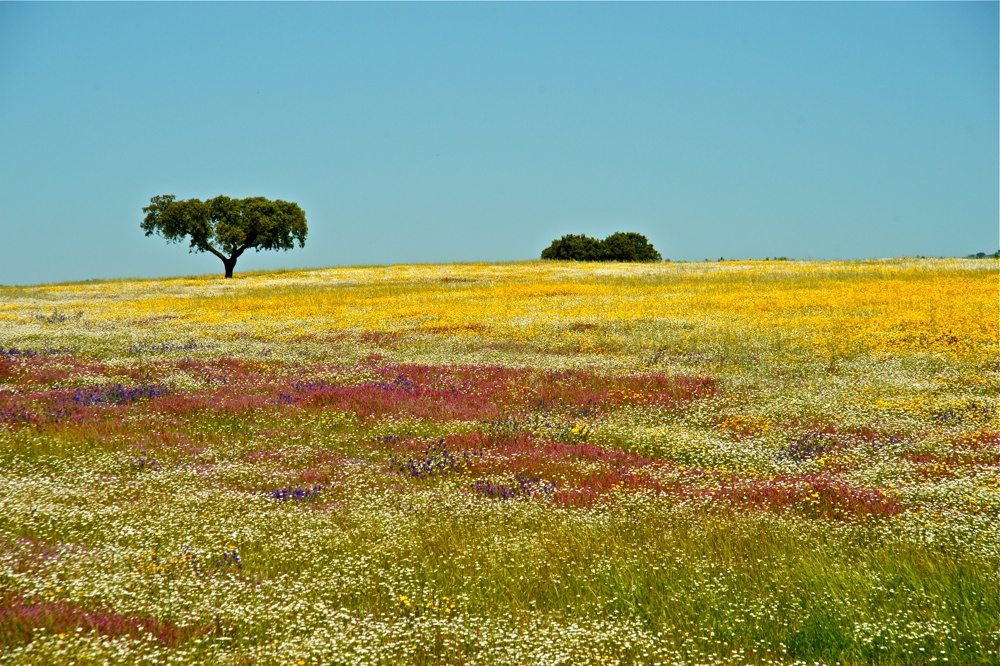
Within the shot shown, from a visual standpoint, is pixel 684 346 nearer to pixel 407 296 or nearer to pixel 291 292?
pixel 407 296

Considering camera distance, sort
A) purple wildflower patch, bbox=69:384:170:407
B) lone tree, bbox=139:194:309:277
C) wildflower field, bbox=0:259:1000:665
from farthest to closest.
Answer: lone tree, bbox=139:194:309:277 → purple wildflower patch, bbox=69:384:170:407 → wildflower field, bbox=0:259:1000:665

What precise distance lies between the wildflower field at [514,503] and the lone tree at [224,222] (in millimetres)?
56214

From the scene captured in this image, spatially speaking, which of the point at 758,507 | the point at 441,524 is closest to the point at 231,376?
the point at 441,524

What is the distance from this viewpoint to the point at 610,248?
4953 inches

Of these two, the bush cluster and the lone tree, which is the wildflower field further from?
the bush cluster

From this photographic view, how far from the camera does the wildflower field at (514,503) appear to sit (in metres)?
5.87

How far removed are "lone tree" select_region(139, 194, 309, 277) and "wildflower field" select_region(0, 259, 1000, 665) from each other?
56.2m

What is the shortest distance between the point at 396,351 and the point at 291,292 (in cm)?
3198

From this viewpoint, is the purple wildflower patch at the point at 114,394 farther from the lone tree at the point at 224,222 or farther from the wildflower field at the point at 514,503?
the lone tree at the point at 224,222

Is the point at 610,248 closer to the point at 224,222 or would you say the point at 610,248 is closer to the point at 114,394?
the point at 224,222

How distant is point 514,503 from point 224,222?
254 ft

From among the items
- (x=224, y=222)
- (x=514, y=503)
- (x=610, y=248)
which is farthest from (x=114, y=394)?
(x=610, y=248)

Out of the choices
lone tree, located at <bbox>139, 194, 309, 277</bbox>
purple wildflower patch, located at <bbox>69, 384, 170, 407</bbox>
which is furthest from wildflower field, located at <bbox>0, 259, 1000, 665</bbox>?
lone tree, located at <bbox>139, 194, 309, 277</bbox>

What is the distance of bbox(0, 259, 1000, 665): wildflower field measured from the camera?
19.3 ft
